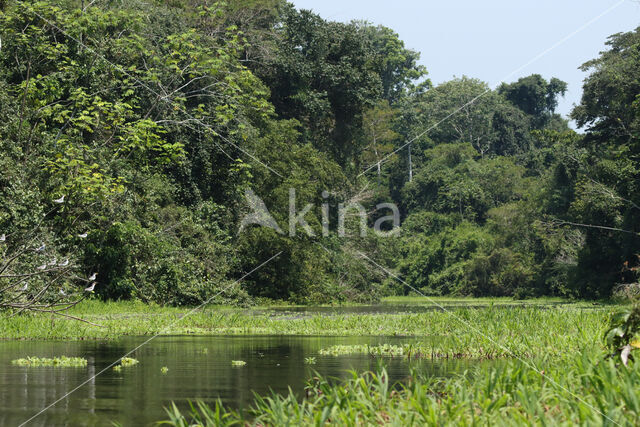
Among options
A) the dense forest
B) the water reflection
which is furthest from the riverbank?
the dense forest

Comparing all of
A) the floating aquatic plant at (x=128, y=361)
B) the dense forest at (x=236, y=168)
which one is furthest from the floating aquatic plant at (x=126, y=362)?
the dense forest at (x=236, y=168)

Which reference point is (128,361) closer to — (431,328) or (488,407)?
(488,407)

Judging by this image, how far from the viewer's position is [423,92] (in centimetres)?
7081

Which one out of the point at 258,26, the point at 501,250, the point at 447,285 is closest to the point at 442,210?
the point at 447,285

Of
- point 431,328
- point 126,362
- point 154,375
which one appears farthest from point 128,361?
point 431,328

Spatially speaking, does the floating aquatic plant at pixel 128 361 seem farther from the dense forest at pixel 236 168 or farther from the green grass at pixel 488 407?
the green grass at pixel 488 407

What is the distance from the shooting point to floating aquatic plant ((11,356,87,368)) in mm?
10328

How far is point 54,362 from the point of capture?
10.5 meters

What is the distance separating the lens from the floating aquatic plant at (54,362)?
10328 millimetres

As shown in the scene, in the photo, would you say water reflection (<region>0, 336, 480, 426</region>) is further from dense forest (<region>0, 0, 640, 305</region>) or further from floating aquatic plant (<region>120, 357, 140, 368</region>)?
dense forest (<region>0, 0, 640, 305</region>)

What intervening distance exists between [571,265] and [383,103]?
76.5 ft

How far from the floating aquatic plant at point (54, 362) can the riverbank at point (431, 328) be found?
3.78m

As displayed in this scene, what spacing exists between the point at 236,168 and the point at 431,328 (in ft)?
49.4

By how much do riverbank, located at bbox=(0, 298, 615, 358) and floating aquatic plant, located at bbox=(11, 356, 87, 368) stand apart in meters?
3.78
